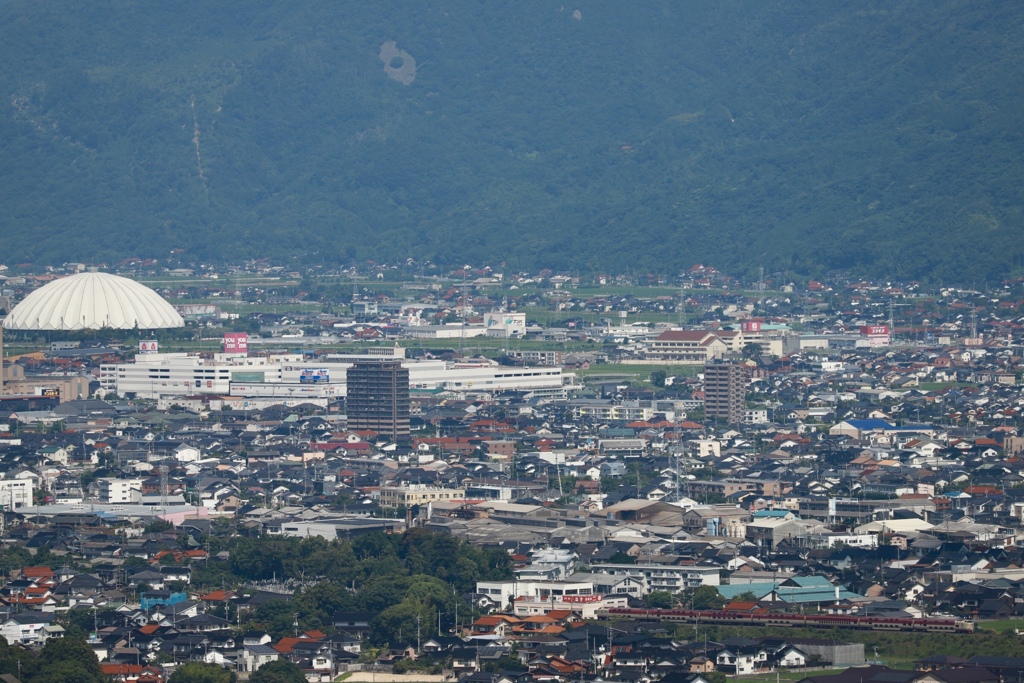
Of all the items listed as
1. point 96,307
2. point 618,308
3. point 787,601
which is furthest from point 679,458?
point 618,308

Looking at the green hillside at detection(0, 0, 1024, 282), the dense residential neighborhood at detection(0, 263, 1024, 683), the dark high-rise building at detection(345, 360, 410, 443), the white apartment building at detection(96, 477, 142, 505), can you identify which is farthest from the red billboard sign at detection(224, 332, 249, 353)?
A: the green hillside at detection(0, 0, 1024, 282)

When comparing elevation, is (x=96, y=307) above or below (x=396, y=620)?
above

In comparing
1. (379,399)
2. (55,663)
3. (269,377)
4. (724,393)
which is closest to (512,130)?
(269,377)

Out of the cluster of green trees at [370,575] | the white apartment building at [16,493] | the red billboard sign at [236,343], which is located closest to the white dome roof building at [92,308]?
the red billboard sign at [236,343]

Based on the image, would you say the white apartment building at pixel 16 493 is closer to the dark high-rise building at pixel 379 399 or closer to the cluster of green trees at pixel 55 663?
the dark high-rise building at pixel 379 399

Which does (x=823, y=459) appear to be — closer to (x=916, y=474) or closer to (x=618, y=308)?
(x=916, y=474)
